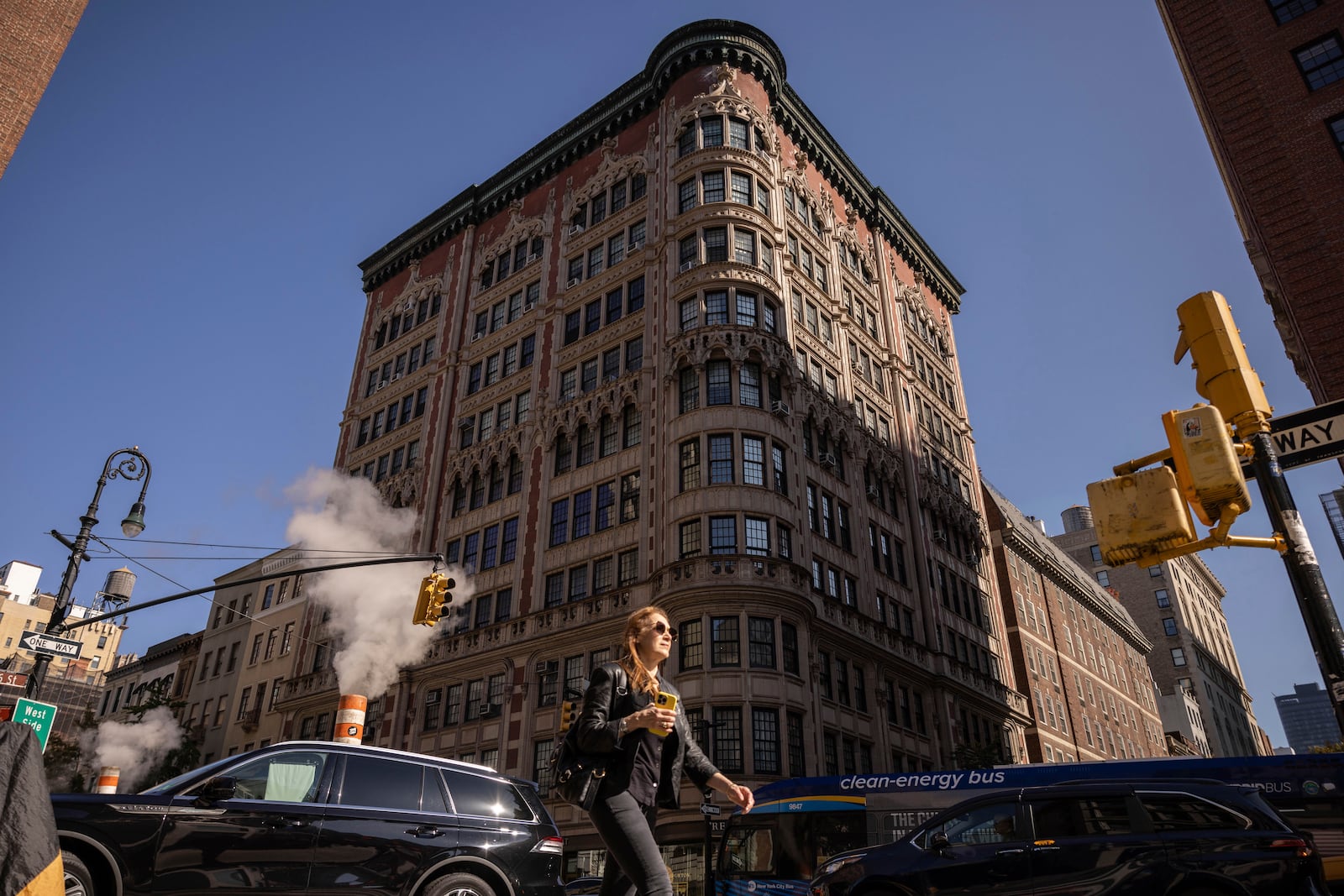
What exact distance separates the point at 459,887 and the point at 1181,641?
335 feet

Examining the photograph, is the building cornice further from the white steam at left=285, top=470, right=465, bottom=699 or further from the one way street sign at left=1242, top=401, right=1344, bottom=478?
the one way street sign at left=1242, top=401, right=1344, bottom=478

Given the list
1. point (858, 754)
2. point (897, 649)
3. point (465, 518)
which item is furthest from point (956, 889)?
point (465, 518)

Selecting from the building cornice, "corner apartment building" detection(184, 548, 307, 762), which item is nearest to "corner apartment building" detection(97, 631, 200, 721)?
"corner apartment building" detection(184, 548, 307, 762)

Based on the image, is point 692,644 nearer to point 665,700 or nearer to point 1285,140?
point 1285,140

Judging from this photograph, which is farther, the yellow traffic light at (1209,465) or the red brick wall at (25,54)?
the red brick wall at (25,54)

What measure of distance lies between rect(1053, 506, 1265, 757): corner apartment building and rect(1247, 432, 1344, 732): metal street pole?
8422 centimetres

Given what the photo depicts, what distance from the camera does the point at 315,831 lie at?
7.75 metres

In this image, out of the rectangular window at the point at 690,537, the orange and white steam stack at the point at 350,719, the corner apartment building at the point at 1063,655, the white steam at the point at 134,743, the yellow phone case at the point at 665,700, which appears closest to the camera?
the yellow phone case at the point at 665,700

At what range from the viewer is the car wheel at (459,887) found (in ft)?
26.0

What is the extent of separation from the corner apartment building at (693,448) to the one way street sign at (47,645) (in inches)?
631

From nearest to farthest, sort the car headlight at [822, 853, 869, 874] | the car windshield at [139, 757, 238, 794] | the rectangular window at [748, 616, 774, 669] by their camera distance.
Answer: the car windshield at [139, 757, 238, 794] → the car headlight at [822, 853, 869, 874] → the rectangular window at [748, 616, 774, 669]

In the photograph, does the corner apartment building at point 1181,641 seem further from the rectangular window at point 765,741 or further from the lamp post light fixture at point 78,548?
the lamp post light fixture at point 78,548

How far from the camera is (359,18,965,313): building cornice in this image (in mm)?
41406

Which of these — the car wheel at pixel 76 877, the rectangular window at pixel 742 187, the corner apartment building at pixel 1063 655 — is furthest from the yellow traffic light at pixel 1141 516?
the corner apartment building at pixel 1063 655
